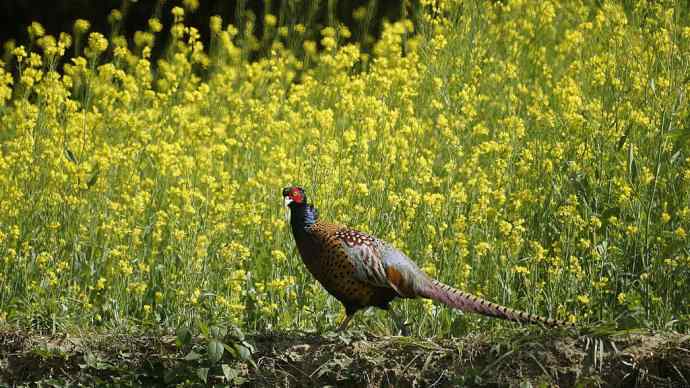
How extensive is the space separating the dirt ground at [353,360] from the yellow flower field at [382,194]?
0.34 m

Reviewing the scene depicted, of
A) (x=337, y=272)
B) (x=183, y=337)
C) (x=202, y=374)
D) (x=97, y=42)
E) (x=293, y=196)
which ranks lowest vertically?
(x=202, y=374)

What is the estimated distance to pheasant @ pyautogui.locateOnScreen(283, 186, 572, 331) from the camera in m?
4.62

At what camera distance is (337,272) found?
463cm

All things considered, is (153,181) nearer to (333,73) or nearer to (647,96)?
(333,73)

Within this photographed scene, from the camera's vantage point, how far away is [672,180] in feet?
18.4

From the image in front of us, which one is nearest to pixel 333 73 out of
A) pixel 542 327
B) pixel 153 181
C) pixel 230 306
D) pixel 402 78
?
pixel 402 78

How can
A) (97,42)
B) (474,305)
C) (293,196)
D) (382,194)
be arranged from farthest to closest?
(97,42)
(382,194)
(293,196)
(474,305)

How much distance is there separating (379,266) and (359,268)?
0.09 metres

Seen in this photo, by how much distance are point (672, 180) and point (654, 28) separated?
5.48 feet

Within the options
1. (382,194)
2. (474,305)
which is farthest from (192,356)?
(382,194)

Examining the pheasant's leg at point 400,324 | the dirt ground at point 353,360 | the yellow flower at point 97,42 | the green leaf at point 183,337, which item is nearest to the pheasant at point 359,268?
the pheasant's leg at point 400,324

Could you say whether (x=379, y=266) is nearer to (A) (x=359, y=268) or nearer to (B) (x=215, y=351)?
(A) (x=359, y=268)

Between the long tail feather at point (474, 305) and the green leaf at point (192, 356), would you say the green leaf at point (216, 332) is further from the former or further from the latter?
the long tail feather at point (474, 305)

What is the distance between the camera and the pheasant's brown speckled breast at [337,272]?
4629 mm
